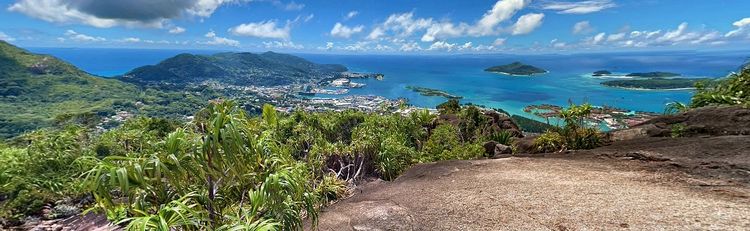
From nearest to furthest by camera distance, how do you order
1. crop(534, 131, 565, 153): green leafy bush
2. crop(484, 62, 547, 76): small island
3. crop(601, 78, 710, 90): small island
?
crop(534, 131, 565, 153): green leafy bush < crop(601, 78, 710, 90): small island < crop(484, 62, 547, 76): small island

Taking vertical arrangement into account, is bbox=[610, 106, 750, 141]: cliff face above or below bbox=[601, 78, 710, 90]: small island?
above

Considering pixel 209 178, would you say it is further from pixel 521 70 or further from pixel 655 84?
pixel 521 70

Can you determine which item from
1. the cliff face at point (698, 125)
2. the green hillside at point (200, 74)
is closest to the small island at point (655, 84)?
the cliff face at point (698, 125)

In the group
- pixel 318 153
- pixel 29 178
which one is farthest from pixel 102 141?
pixel 318 153

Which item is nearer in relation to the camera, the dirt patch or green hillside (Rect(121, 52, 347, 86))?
the dirt patch

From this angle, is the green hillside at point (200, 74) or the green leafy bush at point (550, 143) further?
the green hillside at point (200, 74)

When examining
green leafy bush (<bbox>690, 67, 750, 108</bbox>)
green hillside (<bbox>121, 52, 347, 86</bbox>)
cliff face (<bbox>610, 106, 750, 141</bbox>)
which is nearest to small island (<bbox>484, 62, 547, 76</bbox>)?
green hillside (<bbox>121, 52, 347, 86</bbox>)

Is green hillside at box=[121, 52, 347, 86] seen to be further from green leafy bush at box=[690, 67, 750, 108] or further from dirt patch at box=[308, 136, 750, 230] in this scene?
dirt patch at box=[308, 136, 750, 230]

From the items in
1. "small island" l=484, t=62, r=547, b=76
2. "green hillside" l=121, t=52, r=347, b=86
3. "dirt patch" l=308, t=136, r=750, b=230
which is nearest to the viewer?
"dirt patch" l=308, t=136, r=750, b=230

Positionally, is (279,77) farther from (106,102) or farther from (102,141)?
(102,141)

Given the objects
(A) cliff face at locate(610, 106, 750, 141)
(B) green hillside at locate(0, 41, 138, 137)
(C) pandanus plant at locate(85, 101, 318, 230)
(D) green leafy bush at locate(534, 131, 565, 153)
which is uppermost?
(C) pandanus plant at locate(85, 101, 318, 230)

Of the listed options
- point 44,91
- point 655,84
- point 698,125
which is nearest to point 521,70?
point 655,84

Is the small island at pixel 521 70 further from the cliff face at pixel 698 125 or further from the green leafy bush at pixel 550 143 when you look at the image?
the green leafy bush at pixel 550 143
